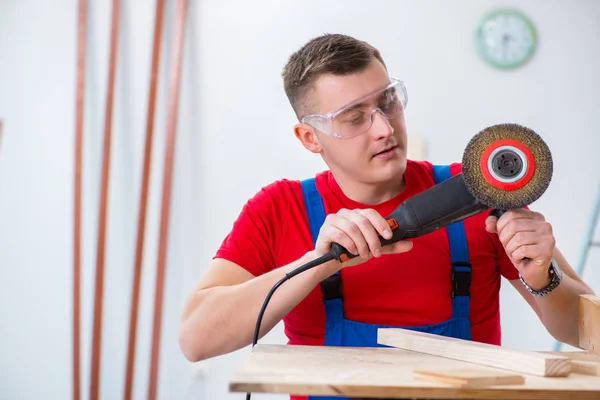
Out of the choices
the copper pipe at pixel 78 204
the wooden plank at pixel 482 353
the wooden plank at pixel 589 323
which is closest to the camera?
the wooden plank at pixel 482 353

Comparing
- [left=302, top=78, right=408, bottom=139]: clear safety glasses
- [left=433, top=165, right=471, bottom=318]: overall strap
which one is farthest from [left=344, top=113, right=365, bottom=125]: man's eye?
[left=433, top=165, right=471, bottom=318]: overall strap

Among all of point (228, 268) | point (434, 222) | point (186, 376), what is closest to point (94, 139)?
point (186, 376)

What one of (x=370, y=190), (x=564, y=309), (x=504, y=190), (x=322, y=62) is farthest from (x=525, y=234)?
(x=322, y=62)

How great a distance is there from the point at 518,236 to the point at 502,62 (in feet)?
6.95

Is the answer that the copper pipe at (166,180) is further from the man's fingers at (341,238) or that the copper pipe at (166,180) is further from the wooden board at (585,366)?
the wooden board at (585,366)

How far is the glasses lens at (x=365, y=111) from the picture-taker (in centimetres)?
154

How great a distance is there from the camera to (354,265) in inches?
53.7

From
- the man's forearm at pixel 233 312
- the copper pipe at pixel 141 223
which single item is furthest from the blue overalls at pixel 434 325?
→ the copper pipe at pixel 141 223

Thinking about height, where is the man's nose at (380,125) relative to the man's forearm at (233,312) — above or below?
above

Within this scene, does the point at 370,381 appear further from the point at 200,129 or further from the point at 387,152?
the point at 200,129

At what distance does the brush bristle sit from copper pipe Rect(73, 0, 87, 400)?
2288mm

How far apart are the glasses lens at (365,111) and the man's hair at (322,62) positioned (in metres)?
0.09

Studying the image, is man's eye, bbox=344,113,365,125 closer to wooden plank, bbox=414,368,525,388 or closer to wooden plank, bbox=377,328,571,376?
wooden plank, bbox=377,328,571,376

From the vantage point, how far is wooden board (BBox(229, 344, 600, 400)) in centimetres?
78
